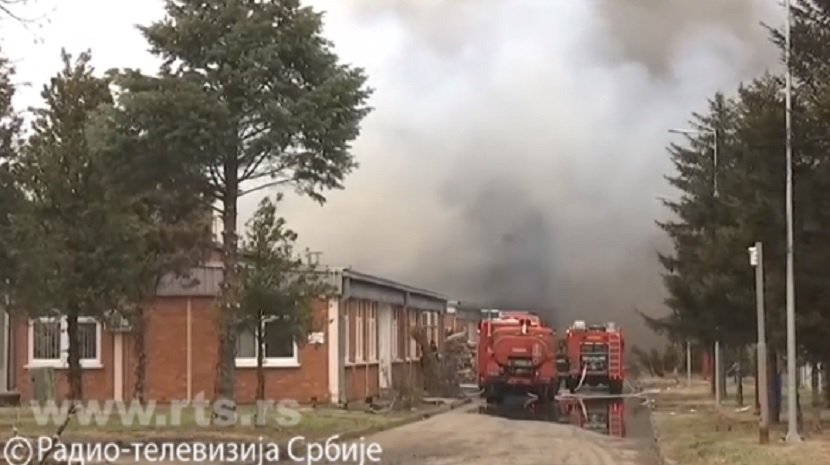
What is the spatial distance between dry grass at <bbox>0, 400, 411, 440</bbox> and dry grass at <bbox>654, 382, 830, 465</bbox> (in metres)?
6.81

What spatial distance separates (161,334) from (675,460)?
20.2 meters

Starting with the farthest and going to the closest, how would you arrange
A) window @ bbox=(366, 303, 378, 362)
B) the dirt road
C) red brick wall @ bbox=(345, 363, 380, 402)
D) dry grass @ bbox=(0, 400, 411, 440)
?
1. window @ bbox=(366, 303, 378, 362)
2. red brick wall @ bbox=(345, 363, 380, 402)
3. dry grass @ bbox=(0, 400, 411, 440)
4. the dirt road

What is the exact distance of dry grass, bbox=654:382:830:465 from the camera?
21078 mm

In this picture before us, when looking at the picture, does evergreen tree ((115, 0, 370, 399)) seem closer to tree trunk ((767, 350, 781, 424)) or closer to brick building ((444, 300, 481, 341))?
tree trunk ((767, 350, 781, 424))

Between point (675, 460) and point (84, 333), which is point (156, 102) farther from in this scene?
point (84, 333)

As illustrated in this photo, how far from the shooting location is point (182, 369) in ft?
127

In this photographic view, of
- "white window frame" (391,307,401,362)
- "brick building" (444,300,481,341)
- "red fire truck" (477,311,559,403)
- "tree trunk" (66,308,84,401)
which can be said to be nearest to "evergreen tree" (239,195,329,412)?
"tree trunk" (66,308,84,401)

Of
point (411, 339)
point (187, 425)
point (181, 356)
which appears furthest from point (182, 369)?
point (411, 339)

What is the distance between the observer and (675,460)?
72.4 feet

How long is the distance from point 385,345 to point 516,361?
5.28 m

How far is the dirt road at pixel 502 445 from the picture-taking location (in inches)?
879

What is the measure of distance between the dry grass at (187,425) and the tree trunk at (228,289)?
3.11 feet

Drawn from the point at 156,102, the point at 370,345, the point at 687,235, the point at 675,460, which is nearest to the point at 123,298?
the point at 156,102

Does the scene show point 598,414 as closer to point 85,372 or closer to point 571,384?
point 85,372
